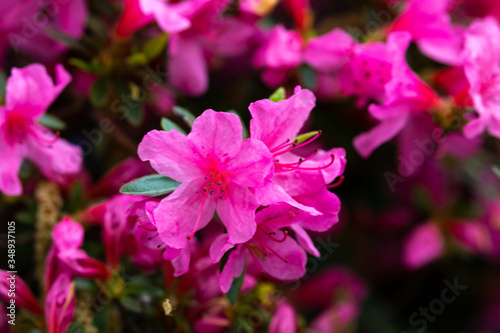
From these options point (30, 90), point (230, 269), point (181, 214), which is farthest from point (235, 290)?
point (30, 90)

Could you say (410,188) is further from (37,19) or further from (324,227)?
(37,19)

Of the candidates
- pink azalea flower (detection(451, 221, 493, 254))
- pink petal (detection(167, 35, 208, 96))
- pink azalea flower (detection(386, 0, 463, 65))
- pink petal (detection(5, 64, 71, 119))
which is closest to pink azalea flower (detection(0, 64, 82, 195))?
pink petal (detection(5, 64, 71, 119))

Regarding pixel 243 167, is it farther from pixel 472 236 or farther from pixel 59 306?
pixel 472 236

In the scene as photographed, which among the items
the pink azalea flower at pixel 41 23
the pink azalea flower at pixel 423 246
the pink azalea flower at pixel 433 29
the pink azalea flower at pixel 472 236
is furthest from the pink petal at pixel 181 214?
the pink azalea flower at pixel 472 236

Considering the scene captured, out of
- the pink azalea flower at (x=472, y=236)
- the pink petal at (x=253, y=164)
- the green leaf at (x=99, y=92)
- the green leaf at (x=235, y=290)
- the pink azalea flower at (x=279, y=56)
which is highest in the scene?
the pink petal at (x=253, y=164)

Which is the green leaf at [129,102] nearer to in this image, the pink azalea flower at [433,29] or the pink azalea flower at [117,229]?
the pink azalea flower at [117,229]

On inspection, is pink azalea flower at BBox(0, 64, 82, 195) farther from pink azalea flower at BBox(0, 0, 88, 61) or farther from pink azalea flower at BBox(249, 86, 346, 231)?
pink azalea flower at BBox(249, 86, 346, 231)
